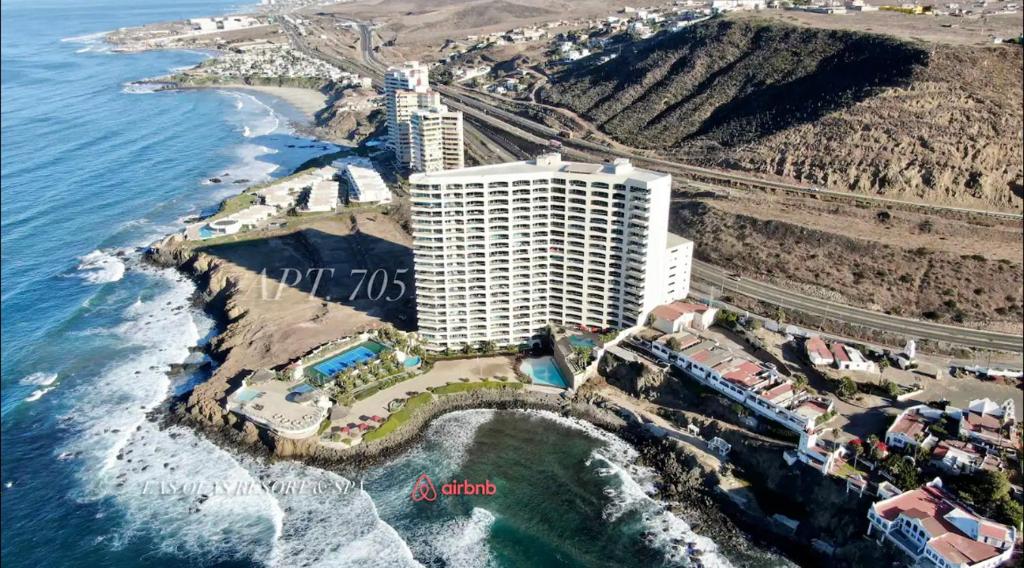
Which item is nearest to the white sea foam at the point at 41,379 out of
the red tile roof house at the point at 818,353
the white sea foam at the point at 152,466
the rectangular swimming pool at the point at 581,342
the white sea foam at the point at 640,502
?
the white sea foam at the point at 152,466

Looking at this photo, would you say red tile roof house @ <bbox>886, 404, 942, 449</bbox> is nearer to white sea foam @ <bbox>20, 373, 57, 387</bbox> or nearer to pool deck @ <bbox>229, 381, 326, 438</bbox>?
pool deck @ <bbox>229, 381, 326, 438</bbox>

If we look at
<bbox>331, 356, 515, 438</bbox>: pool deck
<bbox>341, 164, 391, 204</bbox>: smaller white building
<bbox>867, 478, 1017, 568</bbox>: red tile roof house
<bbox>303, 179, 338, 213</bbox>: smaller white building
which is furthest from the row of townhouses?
<bbox>303, 179, 338, 213</bbox>: smaller white building

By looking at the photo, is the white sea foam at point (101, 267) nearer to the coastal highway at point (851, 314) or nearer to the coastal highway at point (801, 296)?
the coastal highway at point (801, 296)

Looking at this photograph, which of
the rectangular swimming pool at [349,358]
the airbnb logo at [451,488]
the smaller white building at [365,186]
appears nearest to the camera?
the airbnb logo at [451,488]

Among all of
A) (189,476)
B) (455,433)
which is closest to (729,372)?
(455,433)

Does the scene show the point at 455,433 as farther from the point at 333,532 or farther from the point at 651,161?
the point at 651,161
